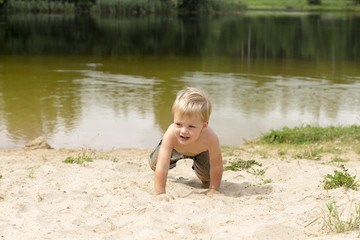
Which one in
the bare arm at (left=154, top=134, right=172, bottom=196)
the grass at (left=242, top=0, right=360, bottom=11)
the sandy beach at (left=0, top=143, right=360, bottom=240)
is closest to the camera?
the sandy beach at (left=0, top=143, right=360, bottom=240)

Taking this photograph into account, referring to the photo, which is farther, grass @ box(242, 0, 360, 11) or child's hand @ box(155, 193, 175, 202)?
grass @ box(242, 0, 360, 11)

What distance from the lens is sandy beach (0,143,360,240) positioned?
329cm

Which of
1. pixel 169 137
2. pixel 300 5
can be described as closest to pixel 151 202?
pixel 169 137

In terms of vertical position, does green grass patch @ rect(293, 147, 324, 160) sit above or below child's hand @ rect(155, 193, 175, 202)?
below

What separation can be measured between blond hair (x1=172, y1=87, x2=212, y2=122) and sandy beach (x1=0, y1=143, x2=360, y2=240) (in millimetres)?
710

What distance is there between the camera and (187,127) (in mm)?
4164

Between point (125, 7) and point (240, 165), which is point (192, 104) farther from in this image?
point (125, 7)

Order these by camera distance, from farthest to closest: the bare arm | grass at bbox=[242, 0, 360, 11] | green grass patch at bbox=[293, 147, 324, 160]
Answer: grass at bbox=[242, 0, 360, 11]
green grass patch at bbox=[293, 147, 324, 160]
the bare arm

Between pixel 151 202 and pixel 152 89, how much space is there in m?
7.21

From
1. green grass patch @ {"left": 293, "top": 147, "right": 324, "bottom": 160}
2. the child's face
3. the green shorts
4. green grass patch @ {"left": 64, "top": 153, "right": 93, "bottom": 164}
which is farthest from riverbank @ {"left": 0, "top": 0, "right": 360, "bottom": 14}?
the child's face

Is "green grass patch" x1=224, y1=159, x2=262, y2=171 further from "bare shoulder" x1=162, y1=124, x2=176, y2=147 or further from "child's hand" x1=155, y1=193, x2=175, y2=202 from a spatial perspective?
"child's hand" x1=155, y1=193, x2=175, y2=202

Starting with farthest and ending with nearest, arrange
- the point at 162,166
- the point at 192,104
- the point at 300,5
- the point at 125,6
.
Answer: the point at 300,5 < the point at 125,6 < the point at 162,166 < the point at 192,104

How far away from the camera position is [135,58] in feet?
56.3

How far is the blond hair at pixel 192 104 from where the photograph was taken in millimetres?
4062
